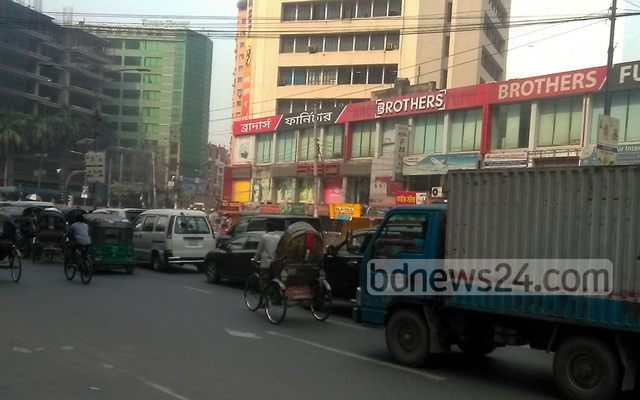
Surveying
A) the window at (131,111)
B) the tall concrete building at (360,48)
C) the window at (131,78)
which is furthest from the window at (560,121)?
the window at (131,78)

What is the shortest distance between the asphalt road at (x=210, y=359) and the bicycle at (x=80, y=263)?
213 centimetres

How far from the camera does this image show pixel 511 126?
3375 cm

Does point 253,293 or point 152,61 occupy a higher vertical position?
point 152,61

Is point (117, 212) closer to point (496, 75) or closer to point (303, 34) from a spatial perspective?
point (303, 34)

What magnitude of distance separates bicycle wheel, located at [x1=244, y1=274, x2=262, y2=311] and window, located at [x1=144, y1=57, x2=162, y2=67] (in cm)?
9756

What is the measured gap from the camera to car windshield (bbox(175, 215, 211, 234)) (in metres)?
18.6

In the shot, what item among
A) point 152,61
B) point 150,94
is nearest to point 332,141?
point 150,94

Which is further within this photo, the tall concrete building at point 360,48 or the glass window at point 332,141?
the tall concrete building at point 360,48

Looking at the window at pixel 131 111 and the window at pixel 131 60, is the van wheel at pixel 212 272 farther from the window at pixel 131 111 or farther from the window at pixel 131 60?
the window at pixel 131 60

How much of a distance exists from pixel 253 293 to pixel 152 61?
98.3 meters

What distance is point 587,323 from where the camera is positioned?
648cm

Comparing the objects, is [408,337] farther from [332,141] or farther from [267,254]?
[332,141]

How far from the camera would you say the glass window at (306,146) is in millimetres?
47875

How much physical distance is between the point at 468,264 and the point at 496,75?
5830 cm
